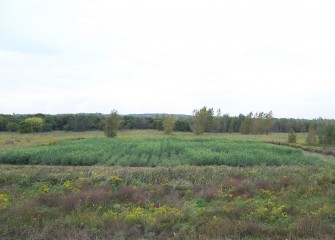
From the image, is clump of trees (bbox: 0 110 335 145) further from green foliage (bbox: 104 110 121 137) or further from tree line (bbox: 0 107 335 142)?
green foliage (bbox: 104 110 121 137)

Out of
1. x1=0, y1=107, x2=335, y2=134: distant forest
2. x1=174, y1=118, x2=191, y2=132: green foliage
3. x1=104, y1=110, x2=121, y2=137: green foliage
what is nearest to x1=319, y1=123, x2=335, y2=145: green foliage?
x1=0, y1=107, x2=335, y2=134: distant forest

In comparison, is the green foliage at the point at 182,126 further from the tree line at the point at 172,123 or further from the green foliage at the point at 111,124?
the green foliage at the point at 111,124

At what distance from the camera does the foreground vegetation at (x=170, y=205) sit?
891 centimetres

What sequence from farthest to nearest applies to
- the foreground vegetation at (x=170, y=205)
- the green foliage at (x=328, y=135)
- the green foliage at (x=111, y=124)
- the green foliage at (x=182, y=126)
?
the green foliage at (x=182, y=126)
the green foliage at (x=111, y=124)
the green foliage at (x=328, y=135)
the foreground vegetation at (x=170, y=205)

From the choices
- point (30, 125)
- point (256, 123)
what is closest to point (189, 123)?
point (256, 123)

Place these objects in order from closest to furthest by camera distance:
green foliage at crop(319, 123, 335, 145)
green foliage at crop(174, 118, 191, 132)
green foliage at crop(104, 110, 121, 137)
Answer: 1. green foliage at crop(319, 123, 335, 145)
2. green foliage at crop(104, 110, 121, 137)
3. green foliage at crop(174, 118, 191, 132)

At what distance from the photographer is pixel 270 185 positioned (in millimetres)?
14344

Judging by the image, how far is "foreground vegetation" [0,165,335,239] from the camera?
891cm

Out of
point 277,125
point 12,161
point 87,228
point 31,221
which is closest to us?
point 87,228

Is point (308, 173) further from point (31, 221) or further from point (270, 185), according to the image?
point (31, 221)

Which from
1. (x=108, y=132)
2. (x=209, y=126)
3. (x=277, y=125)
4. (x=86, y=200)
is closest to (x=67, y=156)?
(x=86, y=200)

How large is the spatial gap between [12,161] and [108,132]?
2729 cm

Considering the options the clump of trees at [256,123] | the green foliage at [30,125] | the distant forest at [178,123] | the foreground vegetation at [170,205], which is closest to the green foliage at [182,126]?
the distant forest at [178,123]

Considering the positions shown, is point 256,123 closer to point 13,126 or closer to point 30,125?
point 30,125
